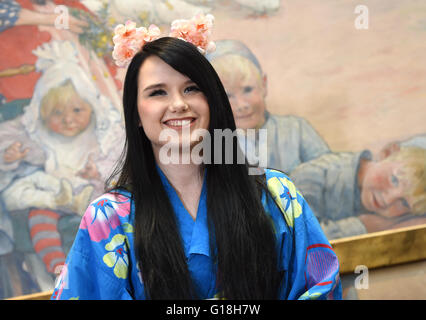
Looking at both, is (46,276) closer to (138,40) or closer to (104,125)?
(104,125)

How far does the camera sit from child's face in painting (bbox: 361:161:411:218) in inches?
91.4

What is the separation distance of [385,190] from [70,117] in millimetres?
1610

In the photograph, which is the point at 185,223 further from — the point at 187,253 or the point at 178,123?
the point at 178,123

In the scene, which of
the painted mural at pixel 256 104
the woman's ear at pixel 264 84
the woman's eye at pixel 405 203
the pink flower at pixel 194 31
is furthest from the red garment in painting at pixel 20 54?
the woman's eye at pixel 405 203

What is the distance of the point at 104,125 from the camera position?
200 centimetres

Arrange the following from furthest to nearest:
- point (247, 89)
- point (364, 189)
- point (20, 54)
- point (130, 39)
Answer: point (364, 189)
point (247, 89)
point (20, 54)
point (130, 39)

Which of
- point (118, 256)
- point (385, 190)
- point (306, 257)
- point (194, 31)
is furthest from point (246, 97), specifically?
point (118, 256)

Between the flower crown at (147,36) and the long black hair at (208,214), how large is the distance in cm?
5

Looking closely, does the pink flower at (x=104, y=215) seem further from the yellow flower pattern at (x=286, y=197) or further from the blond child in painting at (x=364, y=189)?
the blond child in painting at (x=364, y=189)

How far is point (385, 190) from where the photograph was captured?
2342 millimetres

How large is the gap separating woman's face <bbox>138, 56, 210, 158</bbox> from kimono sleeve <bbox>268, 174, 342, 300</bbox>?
363mm
